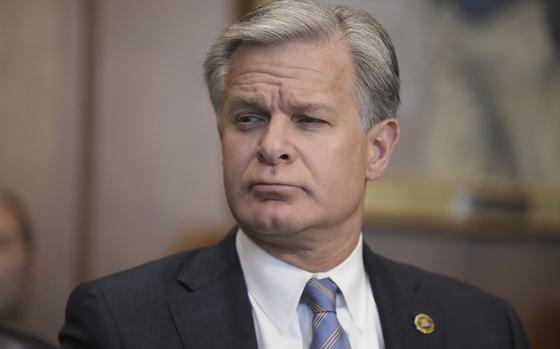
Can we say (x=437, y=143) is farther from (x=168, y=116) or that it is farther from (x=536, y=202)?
(x=168, y=116)

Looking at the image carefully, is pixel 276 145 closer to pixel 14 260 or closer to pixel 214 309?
pixel 214 309

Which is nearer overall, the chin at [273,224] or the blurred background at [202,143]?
the chin at [273,224]

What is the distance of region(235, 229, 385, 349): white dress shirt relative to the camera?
8.77 ft

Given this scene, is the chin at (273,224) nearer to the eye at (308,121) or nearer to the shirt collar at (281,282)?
the shirt collar at (281,282)

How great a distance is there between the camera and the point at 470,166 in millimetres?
4719

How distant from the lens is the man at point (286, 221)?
260 cm

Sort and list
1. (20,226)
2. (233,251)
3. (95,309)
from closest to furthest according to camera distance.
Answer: (95,309) → (233,251) → (20,226)

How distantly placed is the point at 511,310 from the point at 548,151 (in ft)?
5.90

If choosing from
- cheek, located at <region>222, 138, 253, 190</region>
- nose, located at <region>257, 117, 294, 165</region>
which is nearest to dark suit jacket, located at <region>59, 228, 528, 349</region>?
cheek, located at <region>222, 138, 253, 190</region>

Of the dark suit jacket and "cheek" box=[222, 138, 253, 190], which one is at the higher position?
"cheek" box=[222, 138, 253, 190]

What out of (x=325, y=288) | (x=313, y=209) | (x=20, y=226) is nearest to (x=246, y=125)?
(x=313, y=209)

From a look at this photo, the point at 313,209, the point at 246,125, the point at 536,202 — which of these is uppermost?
the point at 246,125

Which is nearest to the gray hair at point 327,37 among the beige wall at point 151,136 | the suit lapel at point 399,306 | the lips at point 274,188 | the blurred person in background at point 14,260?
the lips at point 274,188

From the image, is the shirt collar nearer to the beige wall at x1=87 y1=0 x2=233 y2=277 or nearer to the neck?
the neck
